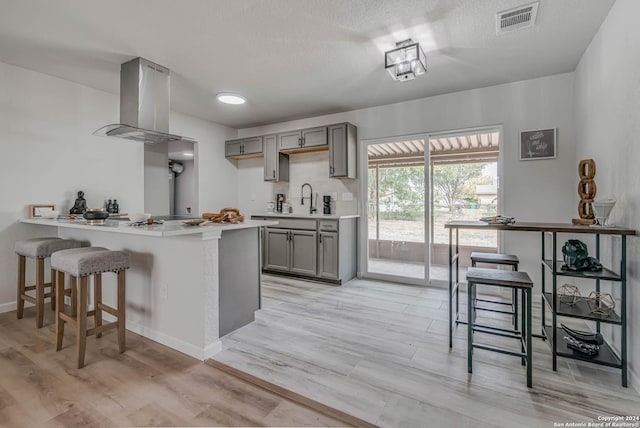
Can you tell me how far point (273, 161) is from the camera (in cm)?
487

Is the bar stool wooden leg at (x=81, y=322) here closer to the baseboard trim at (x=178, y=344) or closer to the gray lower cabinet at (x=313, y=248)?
the baseboard trim at (x=178, y=344)

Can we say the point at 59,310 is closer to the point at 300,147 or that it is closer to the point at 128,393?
the point at 128,393

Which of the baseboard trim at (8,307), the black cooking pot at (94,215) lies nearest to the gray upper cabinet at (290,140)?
the black cooking pot at (94,215)

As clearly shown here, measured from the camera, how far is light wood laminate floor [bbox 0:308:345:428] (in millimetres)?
1530

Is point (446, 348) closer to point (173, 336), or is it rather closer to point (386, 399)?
point (386, 399)

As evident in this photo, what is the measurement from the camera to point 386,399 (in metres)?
1.69

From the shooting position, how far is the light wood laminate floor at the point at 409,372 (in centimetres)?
158

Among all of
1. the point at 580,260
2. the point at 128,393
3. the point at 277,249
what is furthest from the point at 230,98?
the point at 580,260

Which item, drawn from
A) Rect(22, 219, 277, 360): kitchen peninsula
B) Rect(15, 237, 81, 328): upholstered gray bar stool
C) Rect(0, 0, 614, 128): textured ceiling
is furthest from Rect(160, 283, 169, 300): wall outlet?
Rect(0, 0, 614, 128): textured ceiling

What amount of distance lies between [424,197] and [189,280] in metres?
3.11

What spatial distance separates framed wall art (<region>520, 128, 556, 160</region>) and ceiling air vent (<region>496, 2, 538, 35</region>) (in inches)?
55.7

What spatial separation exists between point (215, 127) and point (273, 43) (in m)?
2.92

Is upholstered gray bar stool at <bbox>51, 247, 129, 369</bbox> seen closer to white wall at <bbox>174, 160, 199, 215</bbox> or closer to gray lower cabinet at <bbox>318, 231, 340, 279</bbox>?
gray lower cabinet at <bbox>318, 231, 340, 279</bbox>

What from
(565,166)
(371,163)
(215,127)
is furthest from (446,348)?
(215,127)
